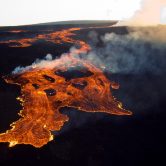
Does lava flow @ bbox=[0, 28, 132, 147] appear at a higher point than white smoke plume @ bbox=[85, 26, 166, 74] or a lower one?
lower

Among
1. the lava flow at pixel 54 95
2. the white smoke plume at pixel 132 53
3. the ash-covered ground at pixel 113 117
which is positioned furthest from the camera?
the white smoke plume at pixel 132 53

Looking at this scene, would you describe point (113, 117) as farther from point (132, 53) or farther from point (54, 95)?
point (132, 53)

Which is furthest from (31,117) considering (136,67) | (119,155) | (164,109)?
(136,67)

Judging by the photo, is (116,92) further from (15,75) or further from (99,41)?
(99,41)

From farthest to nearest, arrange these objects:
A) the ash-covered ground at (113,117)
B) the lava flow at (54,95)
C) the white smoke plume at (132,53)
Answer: the white smoke plume at (132,53) → the lava flow at (54,95) → the ash-covered ground at (113,117)

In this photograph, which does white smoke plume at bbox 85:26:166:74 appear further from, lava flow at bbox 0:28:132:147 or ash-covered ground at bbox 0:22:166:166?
lava flow at bbox 0:28:132:147

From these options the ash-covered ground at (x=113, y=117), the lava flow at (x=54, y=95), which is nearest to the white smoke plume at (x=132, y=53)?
the ash-covered ground at (x=113, y=117)

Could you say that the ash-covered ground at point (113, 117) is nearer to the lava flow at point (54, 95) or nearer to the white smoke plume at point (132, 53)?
the white smoke plume at point (132, 53)

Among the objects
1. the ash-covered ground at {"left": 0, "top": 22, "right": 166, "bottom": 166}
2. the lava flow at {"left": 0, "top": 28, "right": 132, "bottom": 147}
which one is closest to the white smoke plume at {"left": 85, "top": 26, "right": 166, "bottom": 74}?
the ash-covered ground at {"left": 0, "top": 22, "right": 166, "bottom": 166}
